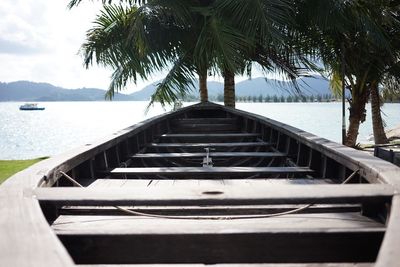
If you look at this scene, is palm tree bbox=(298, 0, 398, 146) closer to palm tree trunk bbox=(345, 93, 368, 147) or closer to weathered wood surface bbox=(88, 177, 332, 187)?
palm tree trunk bbox=(345, 93, 368, 147)

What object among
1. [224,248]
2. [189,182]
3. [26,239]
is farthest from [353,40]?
[26,239]

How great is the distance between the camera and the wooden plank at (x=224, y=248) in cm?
185

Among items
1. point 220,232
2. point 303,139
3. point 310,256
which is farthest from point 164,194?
point 303,139

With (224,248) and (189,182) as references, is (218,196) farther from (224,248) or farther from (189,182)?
(189,182)

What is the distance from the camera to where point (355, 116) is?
14.8 metres

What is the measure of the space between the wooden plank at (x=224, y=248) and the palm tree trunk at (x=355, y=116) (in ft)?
43.7

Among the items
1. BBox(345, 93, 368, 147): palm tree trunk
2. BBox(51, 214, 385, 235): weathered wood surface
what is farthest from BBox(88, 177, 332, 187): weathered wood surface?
BBox(345, 93, 368, 147): palm tree trunk

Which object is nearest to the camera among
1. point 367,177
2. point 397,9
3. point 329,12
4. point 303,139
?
point 367,177

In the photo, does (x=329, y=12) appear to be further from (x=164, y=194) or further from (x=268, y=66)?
(x=164, y=194)

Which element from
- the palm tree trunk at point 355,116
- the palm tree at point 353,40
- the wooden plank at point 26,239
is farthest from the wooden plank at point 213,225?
the palm tree trunk at point 355,116

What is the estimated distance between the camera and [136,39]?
9625 millimetres

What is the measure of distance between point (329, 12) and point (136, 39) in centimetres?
499

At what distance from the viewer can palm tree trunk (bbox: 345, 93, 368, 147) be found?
14.5 metres

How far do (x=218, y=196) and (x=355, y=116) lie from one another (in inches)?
559
